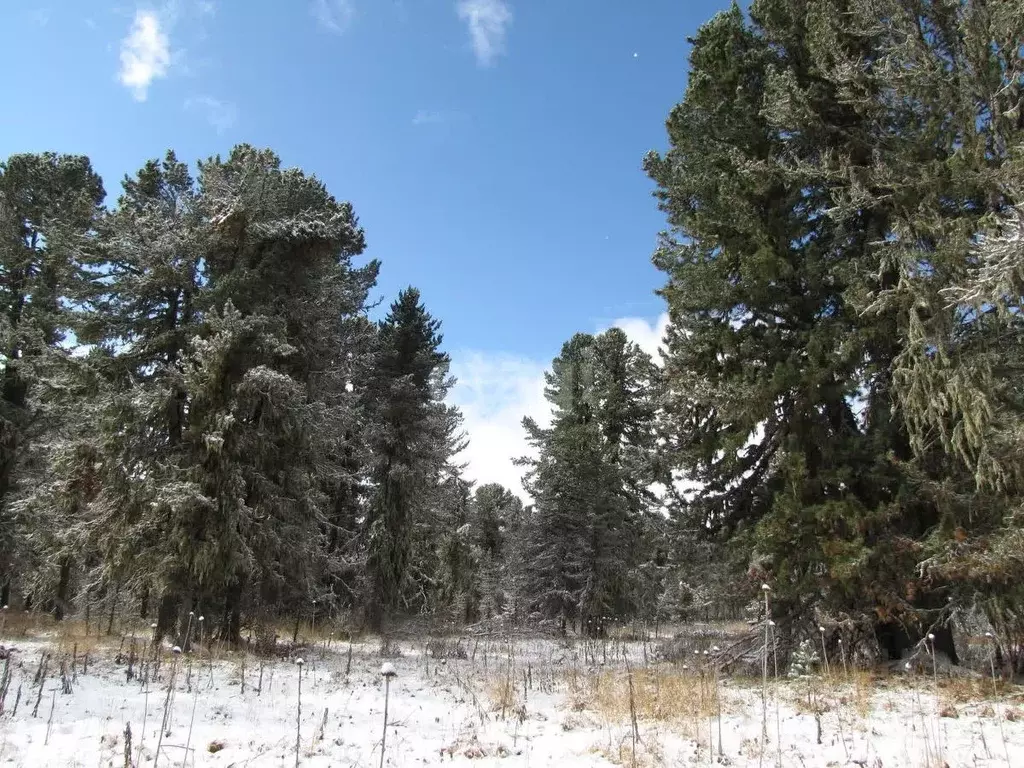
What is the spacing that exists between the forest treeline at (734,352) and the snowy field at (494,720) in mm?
2070

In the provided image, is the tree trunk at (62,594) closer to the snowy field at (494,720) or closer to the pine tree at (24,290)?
the pine tree at (24,290)

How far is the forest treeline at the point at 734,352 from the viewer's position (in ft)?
28.2

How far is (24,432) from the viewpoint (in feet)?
55.3

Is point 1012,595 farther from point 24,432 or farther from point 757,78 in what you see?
point 24,432

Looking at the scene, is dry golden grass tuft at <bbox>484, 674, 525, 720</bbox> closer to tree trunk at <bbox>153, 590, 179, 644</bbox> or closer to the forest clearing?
the forest clearing

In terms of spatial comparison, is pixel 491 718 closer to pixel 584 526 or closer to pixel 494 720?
pixel 494 720

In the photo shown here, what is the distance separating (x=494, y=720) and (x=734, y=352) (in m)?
7.28

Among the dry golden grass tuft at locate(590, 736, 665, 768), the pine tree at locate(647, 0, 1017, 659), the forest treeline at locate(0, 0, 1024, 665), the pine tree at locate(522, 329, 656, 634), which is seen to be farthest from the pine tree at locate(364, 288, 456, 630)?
the dry golden grass tuft at locate(590, 736, 665, 768)

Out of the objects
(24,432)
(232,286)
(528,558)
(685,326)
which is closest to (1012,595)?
(685,326)

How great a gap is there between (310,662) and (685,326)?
9664 mm

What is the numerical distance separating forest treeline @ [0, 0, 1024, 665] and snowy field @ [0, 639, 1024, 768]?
6.79 feet

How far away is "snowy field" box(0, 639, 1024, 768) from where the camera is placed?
5.53m

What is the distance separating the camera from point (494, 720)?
23.6ft

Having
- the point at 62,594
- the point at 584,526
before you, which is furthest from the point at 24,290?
the point at 584,526
